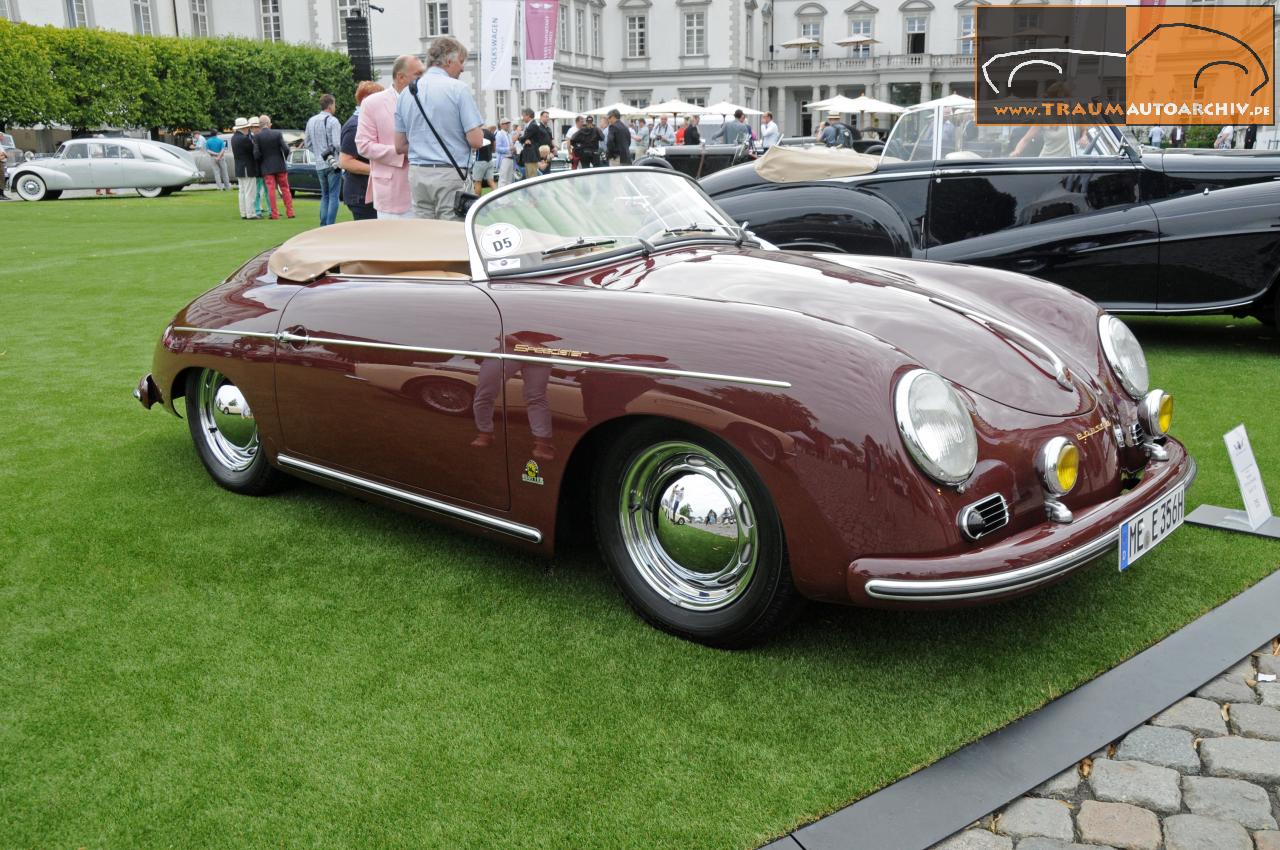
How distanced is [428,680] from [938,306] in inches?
70.8

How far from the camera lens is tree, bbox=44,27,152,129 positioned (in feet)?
110

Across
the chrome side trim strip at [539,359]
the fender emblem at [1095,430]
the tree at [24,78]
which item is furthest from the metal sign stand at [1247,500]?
the tree at [24,78]

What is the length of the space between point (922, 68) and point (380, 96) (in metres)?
69.8

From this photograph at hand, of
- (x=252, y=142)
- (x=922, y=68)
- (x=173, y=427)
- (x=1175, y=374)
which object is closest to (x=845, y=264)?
(x=1175, y=374)

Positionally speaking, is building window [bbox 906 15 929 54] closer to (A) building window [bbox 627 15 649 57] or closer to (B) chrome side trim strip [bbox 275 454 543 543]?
(A) building window [bbox 627 15 649 57]

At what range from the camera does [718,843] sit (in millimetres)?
2193

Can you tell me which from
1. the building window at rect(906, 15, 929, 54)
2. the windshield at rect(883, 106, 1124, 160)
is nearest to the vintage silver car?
the windshield at rect(883, 106, 1124, 160)

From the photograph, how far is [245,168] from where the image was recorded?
17.4 m

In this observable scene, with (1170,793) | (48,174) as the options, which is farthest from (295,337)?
(48,174)

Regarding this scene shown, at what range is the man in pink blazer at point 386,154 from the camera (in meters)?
7.33

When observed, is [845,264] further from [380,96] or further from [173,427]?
[380,96]

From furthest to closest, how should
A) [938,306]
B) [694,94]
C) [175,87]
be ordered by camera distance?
[694,94]
[175,87]
[938,306]

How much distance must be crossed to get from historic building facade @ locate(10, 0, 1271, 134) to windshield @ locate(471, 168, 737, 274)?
52.3 m

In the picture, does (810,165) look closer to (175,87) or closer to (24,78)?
(24,78)
